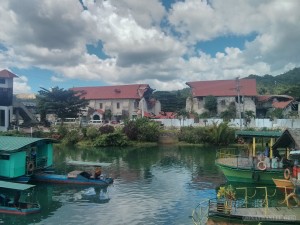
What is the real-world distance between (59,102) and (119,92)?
62.8 feet

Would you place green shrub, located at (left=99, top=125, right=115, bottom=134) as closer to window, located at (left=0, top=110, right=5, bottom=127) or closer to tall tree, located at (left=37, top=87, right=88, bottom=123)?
tall tree, located at (left=37, top=87, right=88, bottom=123)

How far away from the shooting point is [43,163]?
98.2 feet

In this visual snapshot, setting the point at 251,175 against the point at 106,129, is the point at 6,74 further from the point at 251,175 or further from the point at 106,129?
the point at 251,175

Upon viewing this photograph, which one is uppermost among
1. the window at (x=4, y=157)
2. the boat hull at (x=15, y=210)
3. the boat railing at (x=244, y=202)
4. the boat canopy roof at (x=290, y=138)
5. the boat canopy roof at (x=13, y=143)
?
the boat canopy roof at (x=290, y=138)

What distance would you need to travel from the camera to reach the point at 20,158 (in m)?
26.5

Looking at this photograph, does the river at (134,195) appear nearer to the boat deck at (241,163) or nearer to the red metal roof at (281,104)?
the boat deck at (241,163)

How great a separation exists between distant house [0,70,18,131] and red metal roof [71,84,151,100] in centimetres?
2213

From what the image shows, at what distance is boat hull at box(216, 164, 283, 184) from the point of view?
2633 centimetres

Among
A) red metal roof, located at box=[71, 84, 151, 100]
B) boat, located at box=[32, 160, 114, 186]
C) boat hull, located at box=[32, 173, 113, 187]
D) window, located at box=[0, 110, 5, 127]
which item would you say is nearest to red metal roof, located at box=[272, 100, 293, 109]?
red metal roof, located at box=[71, 84, 151, 100]

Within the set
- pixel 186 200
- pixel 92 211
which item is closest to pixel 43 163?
pixel 92 211

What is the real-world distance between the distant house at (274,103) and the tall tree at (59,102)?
3482 cm

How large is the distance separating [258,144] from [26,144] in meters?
35.4

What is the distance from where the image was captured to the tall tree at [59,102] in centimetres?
6594

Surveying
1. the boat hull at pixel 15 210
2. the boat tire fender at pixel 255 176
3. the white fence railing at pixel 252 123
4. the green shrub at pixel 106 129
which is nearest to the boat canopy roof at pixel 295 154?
the boat tire fender at pixel 255 176
